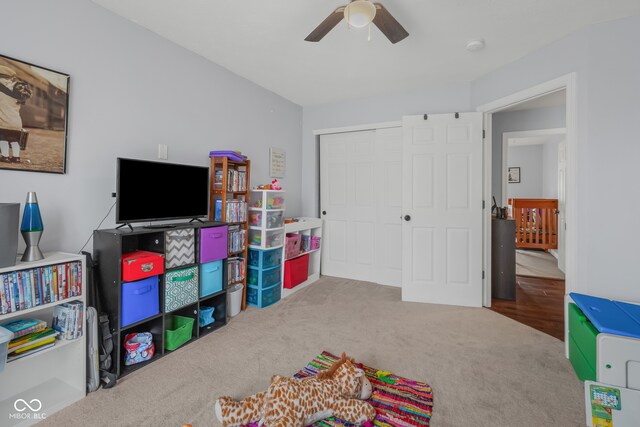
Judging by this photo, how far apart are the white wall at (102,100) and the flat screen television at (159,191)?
266mm

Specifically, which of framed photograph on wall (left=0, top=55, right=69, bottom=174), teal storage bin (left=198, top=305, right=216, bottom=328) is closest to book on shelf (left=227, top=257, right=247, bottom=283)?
teal storage bin (left=198, top=305, right=216, bottom=328)

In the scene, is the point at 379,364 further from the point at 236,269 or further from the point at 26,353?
the point at 26,353

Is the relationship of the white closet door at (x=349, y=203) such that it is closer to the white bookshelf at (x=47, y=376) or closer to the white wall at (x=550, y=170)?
the white bookshelf at (x=47, y=376)

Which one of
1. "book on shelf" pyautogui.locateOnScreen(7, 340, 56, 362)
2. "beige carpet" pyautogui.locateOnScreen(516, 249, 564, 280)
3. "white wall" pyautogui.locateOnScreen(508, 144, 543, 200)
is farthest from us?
"white wall" pyautogui.locateOnScreen(508, 144, 543, 200)

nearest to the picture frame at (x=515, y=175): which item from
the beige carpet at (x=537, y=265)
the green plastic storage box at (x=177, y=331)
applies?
the beige carpet at (x=537, y=265)

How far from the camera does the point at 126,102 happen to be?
7.26ft

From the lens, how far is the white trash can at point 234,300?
2.79m

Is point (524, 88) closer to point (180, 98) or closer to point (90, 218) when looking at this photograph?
point (180, 98)

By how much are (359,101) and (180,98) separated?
7.51 ft

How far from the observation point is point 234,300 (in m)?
2.82

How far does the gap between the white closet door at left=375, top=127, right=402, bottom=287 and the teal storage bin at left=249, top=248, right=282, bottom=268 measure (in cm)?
148

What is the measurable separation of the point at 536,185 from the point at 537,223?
149 cm

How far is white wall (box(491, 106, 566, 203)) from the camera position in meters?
3.87

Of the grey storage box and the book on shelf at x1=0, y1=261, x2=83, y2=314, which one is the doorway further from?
the grey storage box
